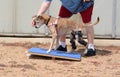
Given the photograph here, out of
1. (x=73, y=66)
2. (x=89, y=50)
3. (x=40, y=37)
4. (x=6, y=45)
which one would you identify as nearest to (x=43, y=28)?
(x=40, y=37)

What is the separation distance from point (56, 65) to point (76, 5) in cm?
128

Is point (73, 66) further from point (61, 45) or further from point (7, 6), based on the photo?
point (7, 6)

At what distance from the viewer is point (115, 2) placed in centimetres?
1001

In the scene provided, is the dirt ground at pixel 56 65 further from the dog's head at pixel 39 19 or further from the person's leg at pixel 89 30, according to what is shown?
the dog's head at pixel 39 19

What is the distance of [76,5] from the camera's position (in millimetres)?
8742

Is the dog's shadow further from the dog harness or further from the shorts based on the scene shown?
the dog harness

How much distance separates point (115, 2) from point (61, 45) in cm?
172

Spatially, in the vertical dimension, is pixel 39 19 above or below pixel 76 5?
below

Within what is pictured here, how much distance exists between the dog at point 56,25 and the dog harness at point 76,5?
9.2 inches

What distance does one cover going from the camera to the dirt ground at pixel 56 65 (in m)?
7.65

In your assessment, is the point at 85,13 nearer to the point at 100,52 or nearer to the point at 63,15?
the point at 63,15

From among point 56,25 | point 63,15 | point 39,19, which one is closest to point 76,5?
point 63,15

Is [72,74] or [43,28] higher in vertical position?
[43,28]

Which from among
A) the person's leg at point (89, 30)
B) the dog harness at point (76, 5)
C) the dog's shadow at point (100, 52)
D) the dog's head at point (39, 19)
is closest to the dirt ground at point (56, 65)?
the dog's shadow at point (100, 52)
